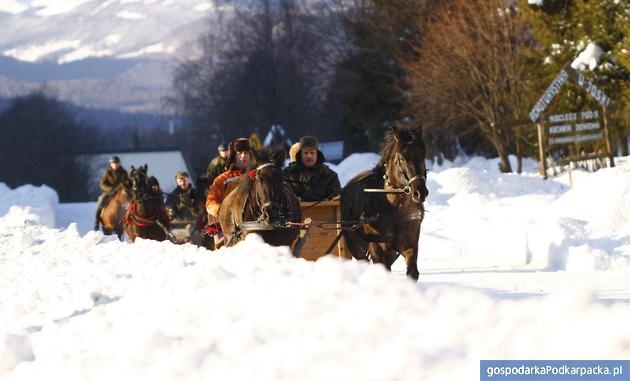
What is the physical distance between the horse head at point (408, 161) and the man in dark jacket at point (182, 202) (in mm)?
10137

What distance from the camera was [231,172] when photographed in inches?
600

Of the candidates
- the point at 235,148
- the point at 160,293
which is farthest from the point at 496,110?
the point at 160,293

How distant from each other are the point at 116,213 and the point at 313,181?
1198 cm

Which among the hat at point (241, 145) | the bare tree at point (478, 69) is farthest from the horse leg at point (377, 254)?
the bare tree at point (478, 69)

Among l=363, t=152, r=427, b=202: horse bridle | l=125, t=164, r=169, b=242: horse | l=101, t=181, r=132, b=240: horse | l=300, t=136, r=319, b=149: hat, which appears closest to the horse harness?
l=363, t=152, r=427, b=202: horse bridle

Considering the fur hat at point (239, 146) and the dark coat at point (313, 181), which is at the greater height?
the fur hat at point (239, 146)

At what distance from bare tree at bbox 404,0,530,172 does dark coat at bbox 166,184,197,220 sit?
27.1 metres

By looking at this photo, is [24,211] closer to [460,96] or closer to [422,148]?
[460,96]

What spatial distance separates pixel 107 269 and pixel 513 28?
133ft

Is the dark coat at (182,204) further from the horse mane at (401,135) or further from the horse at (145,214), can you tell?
the horse mane at (401,135)

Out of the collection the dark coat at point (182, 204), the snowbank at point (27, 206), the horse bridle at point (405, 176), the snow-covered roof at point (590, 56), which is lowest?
the snowbank at point (27, 206)

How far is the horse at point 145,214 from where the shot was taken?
22.7m

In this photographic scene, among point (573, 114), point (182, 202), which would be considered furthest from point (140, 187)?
point (573, 114)

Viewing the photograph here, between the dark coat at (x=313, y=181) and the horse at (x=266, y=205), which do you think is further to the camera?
the dark coat at (x=313, y=181)
